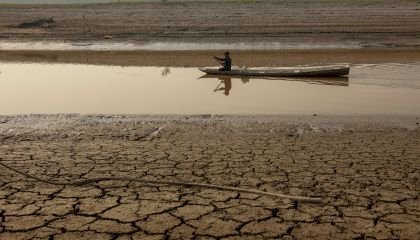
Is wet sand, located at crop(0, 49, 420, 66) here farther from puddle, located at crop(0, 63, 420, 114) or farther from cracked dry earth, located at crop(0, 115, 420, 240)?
cracked dry earth, located at crop(0, 115, 420, 240)

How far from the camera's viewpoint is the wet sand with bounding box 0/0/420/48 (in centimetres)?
2531

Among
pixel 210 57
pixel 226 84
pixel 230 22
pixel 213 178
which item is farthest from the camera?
pixel 230 22

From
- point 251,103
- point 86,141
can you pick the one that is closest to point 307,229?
point 86,141

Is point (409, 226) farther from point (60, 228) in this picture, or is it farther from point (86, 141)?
point (86, 141)

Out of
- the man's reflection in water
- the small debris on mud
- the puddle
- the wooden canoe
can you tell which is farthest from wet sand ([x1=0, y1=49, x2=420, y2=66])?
the small debris on mud

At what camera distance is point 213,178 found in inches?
235

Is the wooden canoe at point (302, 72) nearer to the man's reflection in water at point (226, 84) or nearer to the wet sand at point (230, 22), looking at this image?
the man's reflection in water at point (226, 84)

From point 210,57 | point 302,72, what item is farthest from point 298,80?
point 210,57

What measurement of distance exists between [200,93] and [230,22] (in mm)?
16645

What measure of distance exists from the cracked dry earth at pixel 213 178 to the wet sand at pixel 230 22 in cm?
1641

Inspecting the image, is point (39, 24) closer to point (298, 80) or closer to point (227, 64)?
point (227, 64)

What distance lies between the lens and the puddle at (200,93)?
10922 millimetres

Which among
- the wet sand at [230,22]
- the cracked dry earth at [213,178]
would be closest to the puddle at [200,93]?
the cracked dry earth at [213,178]

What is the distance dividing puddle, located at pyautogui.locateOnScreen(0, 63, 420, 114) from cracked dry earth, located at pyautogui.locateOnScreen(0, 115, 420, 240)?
1649 millimetres
